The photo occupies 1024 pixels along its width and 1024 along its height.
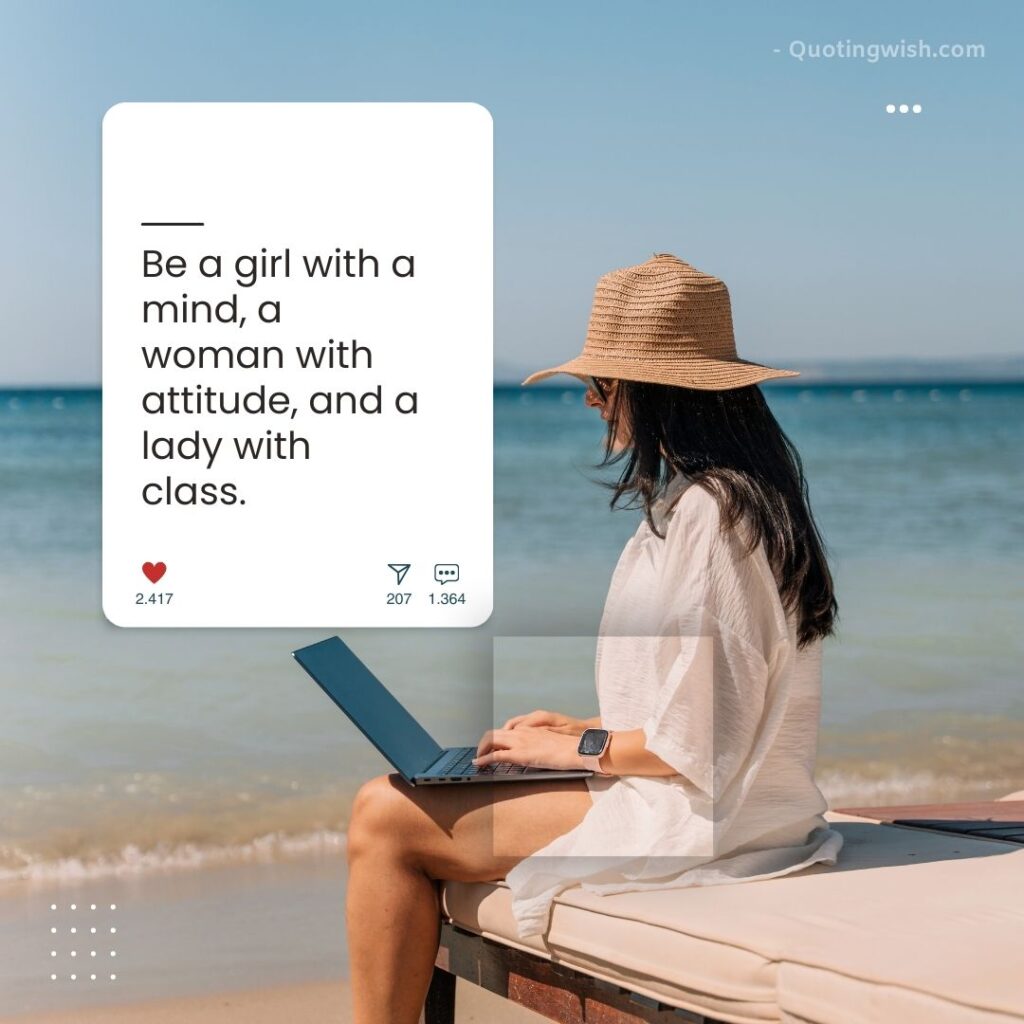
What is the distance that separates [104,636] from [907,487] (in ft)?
21.9

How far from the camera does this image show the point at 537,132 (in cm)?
993

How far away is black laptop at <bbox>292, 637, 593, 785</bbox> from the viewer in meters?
1.91

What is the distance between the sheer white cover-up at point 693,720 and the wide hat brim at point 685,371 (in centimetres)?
12

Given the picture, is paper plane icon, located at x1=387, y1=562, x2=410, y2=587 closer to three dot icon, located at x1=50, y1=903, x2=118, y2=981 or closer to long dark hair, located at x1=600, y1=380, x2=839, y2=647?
three dot icon, located at x1=50, y1=903, x2=118, y2=981

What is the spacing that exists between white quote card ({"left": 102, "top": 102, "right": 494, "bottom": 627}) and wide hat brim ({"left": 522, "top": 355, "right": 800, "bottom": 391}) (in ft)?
13.5

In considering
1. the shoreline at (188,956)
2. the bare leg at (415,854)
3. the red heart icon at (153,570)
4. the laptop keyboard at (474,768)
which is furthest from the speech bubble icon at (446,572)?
the bare leg at (415,854)

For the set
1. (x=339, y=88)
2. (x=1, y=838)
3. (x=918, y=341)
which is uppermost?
(x=339, y=88)

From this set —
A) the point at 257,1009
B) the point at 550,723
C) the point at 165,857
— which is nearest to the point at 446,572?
the point at 165,857

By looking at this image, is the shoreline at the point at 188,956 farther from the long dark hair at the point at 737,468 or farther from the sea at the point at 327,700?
the long dark hair at the point at 737,468

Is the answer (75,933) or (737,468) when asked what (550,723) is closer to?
(737,468)

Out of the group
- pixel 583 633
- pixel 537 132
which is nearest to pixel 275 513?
pixel 583 633

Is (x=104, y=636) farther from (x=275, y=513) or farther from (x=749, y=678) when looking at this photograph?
(x=749, y=678)

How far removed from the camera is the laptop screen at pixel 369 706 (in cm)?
195

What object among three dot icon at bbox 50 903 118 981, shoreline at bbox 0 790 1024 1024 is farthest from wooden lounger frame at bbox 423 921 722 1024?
three dot icon at bbox 50 903 118 981
